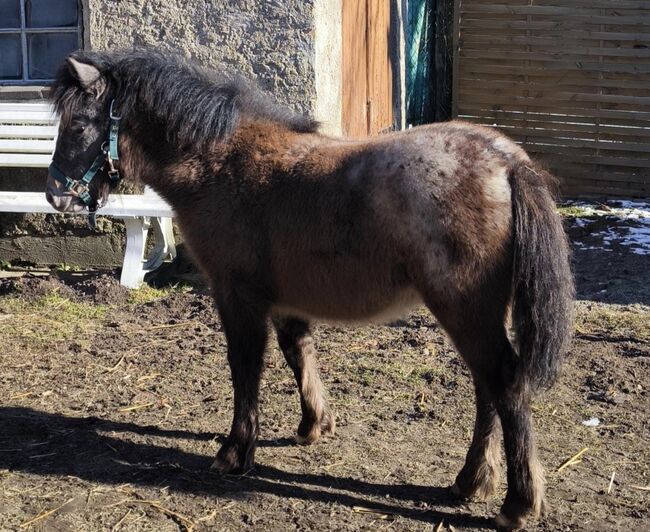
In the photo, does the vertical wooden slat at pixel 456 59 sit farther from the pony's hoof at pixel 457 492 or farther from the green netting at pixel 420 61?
the pony's hoof at pixel 457 492

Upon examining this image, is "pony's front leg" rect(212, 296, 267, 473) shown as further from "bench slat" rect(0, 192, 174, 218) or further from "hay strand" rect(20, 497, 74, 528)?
"bench slat" rect(0, 192, 174, 218)

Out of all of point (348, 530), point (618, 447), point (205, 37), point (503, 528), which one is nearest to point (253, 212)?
point (348, 530)

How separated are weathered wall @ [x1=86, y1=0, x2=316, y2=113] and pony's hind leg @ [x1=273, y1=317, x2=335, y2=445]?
9.80ft

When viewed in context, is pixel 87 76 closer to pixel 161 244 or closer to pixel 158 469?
pixel 158 469

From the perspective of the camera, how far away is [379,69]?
9.60 m

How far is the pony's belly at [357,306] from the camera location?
12.7 feet

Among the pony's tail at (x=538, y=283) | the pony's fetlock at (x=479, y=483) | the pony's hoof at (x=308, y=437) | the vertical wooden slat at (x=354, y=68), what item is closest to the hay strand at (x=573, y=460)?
the pony's fetlock at (x=479, y=483)

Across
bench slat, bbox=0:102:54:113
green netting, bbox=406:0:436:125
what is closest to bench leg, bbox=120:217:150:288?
bench slat, bbox=0:102:54:113

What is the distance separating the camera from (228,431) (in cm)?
469

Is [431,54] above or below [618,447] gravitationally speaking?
above

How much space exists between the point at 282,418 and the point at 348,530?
4.09ft

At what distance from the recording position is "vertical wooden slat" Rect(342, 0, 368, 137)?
8.02 m

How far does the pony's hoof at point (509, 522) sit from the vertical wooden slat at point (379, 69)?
5.86 m

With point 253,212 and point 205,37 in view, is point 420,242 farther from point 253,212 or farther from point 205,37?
point 205,37
